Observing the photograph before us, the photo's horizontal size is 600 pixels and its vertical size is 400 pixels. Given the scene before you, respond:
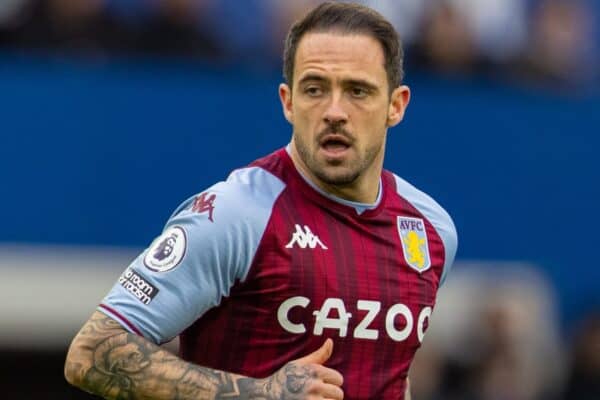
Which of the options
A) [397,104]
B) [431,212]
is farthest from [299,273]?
[431,212]

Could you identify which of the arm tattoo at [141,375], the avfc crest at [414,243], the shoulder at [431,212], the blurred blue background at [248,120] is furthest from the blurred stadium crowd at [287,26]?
the arm tattoo at [141,375]

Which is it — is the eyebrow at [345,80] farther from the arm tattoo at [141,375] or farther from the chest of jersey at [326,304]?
the arm tattoo at [141,375]

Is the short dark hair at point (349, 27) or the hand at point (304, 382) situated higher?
the short dark hair at point (349, 27)

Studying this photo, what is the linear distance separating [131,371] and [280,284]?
0.63 meters

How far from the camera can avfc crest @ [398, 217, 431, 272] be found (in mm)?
6223

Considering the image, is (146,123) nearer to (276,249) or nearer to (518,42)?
(518,42)

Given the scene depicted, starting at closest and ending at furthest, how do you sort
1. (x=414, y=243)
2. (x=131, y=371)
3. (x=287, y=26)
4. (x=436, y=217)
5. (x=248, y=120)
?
(x=131, y=371) < (x=414, y=243) < (x=436, y=217) < (x=287, y=26) < (x=248, y=120)

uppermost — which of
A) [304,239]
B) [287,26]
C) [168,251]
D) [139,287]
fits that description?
[287,26]

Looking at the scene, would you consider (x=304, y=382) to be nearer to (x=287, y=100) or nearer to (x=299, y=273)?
(x=299, y=273)

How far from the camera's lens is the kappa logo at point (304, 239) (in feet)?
19.0

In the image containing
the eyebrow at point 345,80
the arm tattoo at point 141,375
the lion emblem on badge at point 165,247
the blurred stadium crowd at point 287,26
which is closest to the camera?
the arm tattoo at point 141,375

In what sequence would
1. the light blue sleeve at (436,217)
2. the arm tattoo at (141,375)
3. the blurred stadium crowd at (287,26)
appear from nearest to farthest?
1. the arm tattoo at (141,375)
2. the light blue sleeve at (436,217)
3. the blurred stadium crowd at (287,26)

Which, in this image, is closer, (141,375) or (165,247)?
(141,375)

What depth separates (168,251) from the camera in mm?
5547
